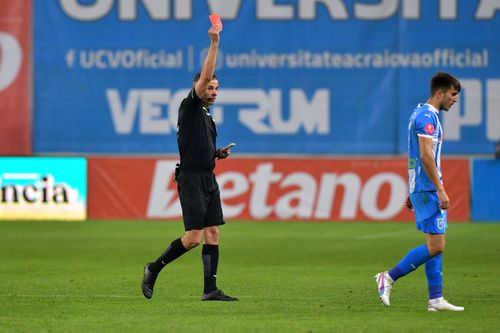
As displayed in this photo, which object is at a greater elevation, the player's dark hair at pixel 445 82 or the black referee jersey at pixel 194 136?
the player's dark hair at pixel 445 82

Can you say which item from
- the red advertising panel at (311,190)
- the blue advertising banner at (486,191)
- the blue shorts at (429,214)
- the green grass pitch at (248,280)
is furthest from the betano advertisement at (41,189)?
the blue shorts at (429,214)

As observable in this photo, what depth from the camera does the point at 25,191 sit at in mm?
23125

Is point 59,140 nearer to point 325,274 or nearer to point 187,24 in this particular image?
point 187,24

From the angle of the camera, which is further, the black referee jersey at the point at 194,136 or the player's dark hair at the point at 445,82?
the black referee jersey at the point at 194,136

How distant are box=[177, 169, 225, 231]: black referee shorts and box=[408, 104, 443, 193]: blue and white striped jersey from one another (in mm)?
1834

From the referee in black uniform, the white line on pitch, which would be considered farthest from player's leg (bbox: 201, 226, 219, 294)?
the white line on pitch

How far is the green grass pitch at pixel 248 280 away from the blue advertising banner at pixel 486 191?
78cm

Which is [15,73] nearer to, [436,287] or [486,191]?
[486,191]

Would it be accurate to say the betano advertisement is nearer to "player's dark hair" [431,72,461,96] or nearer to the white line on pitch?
the white line on pitch

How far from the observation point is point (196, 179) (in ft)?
35.2

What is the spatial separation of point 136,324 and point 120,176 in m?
14.4

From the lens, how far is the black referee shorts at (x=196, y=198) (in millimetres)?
10695

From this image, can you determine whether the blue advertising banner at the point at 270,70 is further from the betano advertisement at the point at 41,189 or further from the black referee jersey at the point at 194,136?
the black referee jersey at the point at 194,136

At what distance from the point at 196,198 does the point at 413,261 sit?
76.8 inches
